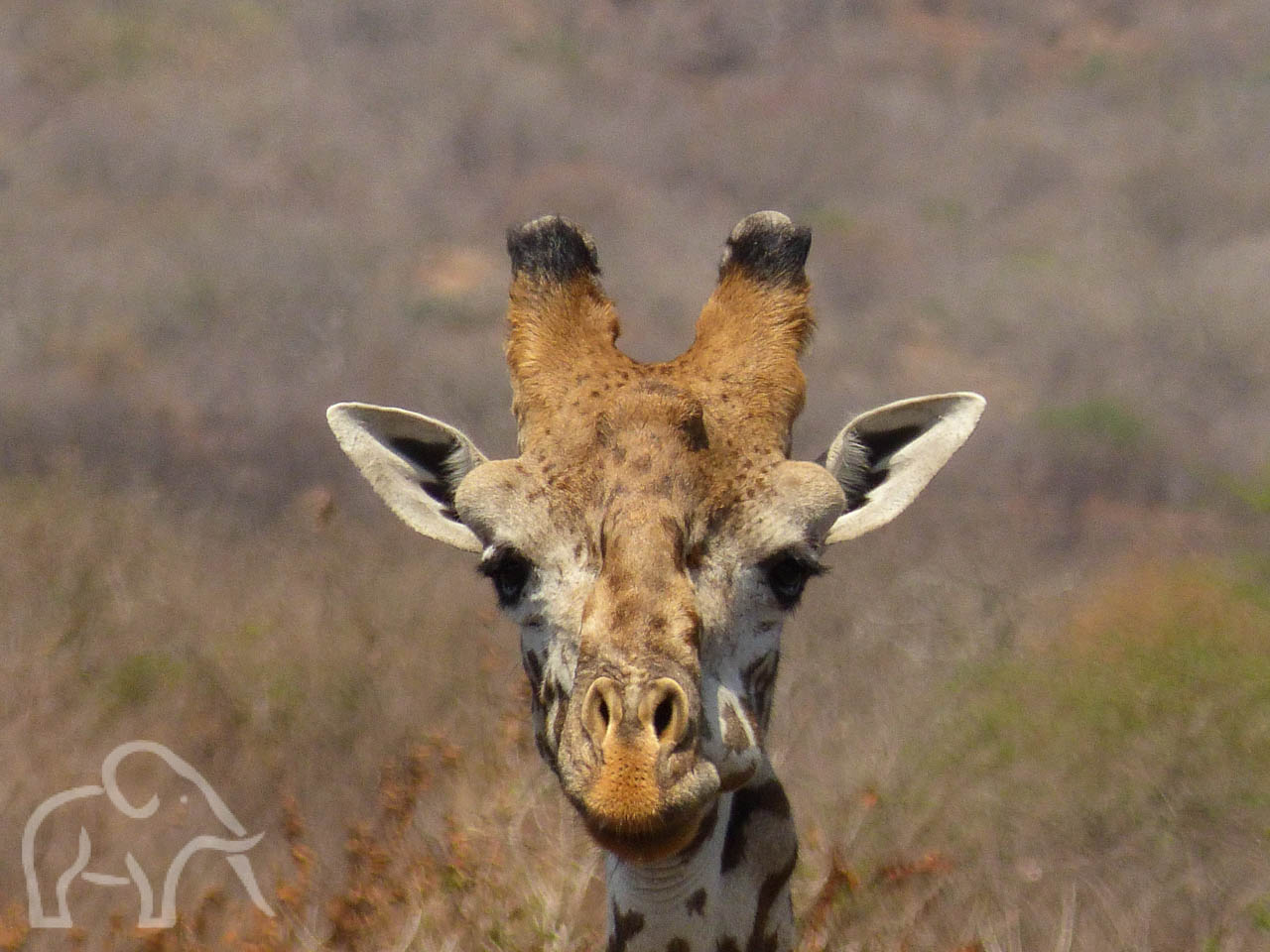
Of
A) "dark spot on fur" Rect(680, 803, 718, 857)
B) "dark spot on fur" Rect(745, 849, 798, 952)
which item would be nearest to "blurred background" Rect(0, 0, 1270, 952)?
"dark spot on fur" Rect(745, 849, 798, 952)

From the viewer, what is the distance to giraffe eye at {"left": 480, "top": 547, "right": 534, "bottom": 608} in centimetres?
475

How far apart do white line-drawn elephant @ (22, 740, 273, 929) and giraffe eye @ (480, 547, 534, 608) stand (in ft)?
9.33

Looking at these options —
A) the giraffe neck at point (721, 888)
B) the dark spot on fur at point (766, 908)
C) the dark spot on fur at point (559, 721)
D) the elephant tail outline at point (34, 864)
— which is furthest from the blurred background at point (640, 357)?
the dark spot on fur at point (559, 721)

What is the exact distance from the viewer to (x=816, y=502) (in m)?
4.78

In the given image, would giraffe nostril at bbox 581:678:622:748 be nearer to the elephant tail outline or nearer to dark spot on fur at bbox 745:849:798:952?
dark spot on fur at bbox 745:849:798:952

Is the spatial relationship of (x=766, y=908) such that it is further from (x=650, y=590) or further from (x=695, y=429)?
(x=695, y=429)

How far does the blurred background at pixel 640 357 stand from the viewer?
8.53 metres

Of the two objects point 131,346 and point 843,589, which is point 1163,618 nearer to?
point 843,589

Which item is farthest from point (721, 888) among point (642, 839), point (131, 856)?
point (131, 856)

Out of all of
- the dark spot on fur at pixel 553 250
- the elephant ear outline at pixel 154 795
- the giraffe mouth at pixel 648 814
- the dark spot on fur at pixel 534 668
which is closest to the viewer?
the giraffe mouth at pixel 648 814

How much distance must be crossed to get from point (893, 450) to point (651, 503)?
129 cm

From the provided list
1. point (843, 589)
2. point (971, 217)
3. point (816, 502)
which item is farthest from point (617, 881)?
point (971, 217)

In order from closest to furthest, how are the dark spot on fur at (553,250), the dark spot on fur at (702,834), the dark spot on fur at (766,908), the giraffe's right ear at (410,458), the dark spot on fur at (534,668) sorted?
the dark spot on fur at (534,668) < the dark spot on fur at (702,834) < the dark spot on fur at (766,908) < the giraffe's right ear at (410,458) < the dark spot on fur at (553,250)

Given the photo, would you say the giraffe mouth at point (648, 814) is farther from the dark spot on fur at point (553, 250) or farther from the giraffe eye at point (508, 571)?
the dark spot on fur at point (553, 250)
